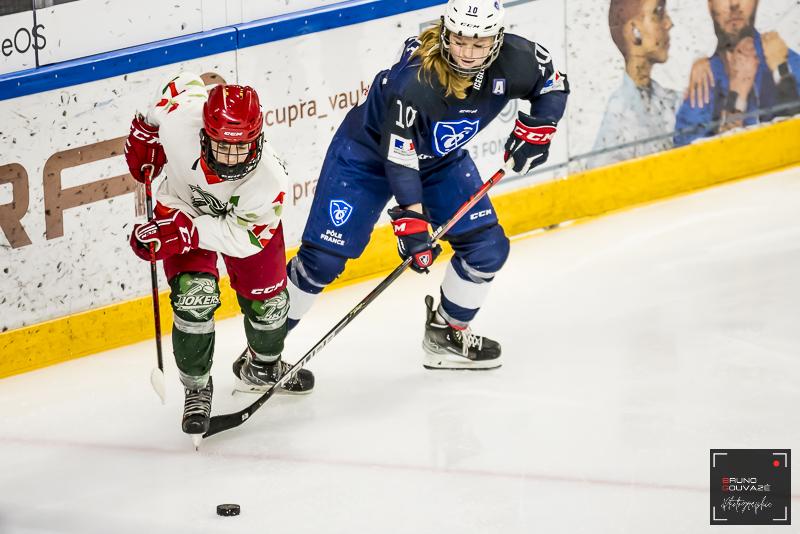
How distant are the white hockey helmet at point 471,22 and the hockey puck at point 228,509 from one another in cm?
137

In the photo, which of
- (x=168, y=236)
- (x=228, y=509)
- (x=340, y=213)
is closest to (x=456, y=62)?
(x=340, y=213)

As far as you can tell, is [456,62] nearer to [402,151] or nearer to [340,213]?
[402,151]

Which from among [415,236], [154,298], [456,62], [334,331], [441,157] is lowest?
[334,331]

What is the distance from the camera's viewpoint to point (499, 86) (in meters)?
4.56

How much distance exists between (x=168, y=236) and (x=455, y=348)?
4.04 ft

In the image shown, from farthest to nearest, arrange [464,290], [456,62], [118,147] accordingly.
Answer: [118,147]
[464,290]
[456,62]

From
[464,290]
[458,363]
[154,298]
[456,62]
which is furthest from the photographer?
[458,363]

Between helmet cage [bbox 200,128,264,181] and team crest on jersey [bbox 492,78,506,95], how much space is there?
2.55 feet

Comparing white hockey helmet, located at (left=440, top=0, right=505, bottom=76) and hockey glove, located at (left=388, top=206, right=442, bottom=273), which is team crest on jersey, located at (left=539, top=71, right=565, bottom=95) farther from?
hockey glove, located at (left=388, top=206, right=442, bottom=273)

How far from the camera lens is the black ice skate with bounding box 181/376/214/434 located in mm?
4387

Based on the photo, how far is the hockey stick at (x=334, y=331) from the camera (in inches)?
177

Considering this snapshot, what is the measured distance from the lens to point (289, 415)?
4691 mm

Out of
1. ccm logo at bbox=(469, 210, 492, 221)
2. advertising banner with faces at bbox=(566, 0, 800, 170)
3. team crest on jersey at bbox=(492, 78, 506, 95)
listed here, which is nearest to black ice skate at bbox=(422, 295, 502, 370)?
ccm logo at bbox=(469, 210, 492, 221)

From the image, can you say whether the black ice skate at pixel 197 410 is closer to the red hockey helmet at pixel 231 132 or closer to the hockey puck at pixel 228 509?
the hockey puck at pixel 228 509
